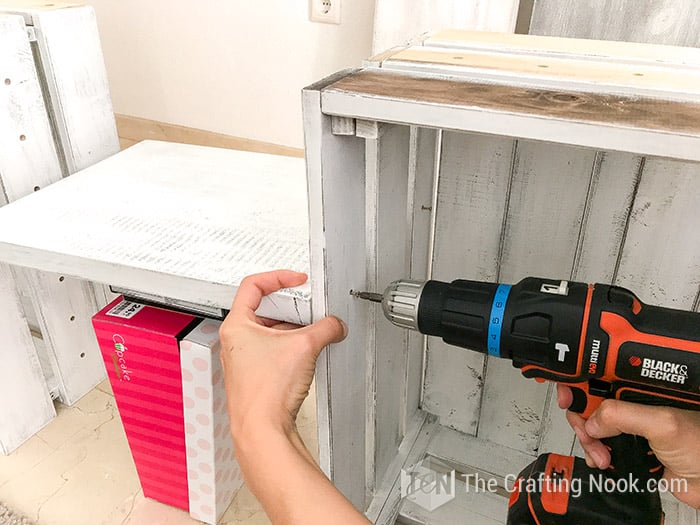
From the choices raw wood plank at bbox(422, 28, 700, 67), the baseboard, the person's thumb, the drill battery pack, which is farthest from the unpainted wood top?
the baseboard

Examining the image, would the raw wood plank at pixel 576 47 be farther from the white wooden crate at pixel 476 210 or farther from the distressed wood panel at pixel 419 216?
A: the distressed wood panel at pixel 419 216

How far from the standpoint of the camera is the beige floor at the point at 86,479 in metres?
0.88

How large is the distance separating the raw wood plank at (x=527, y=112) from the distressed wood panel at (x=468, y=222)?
1.00 feet

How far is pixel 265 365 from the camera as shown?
→ 0.50 metres

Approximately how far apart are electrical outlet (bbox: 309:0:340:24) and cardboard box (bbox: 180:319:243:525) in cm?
58

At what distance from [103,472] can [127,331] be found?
35cm

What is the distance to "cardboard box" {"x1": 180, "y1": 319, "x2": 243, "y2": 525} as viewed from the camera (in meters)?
0.71

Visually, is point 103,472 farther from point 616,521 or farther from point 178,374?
point 616,521

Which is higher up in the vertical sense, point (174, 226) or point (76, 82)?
point (76, 82)

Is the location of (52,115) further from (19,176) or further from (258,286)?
(258,286)

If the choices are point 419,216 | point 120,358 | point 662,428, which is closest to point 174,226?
point 120,358

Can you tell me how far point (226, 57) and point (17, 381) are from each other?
0.70 metres

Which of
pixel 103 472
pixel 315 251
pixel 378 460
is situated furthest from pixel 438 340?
pixel 103 472

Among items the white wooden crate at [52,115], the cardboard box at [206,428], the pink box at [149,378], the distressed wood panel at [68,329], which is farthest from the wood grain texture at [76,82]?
the cardboard box at [206,428]
